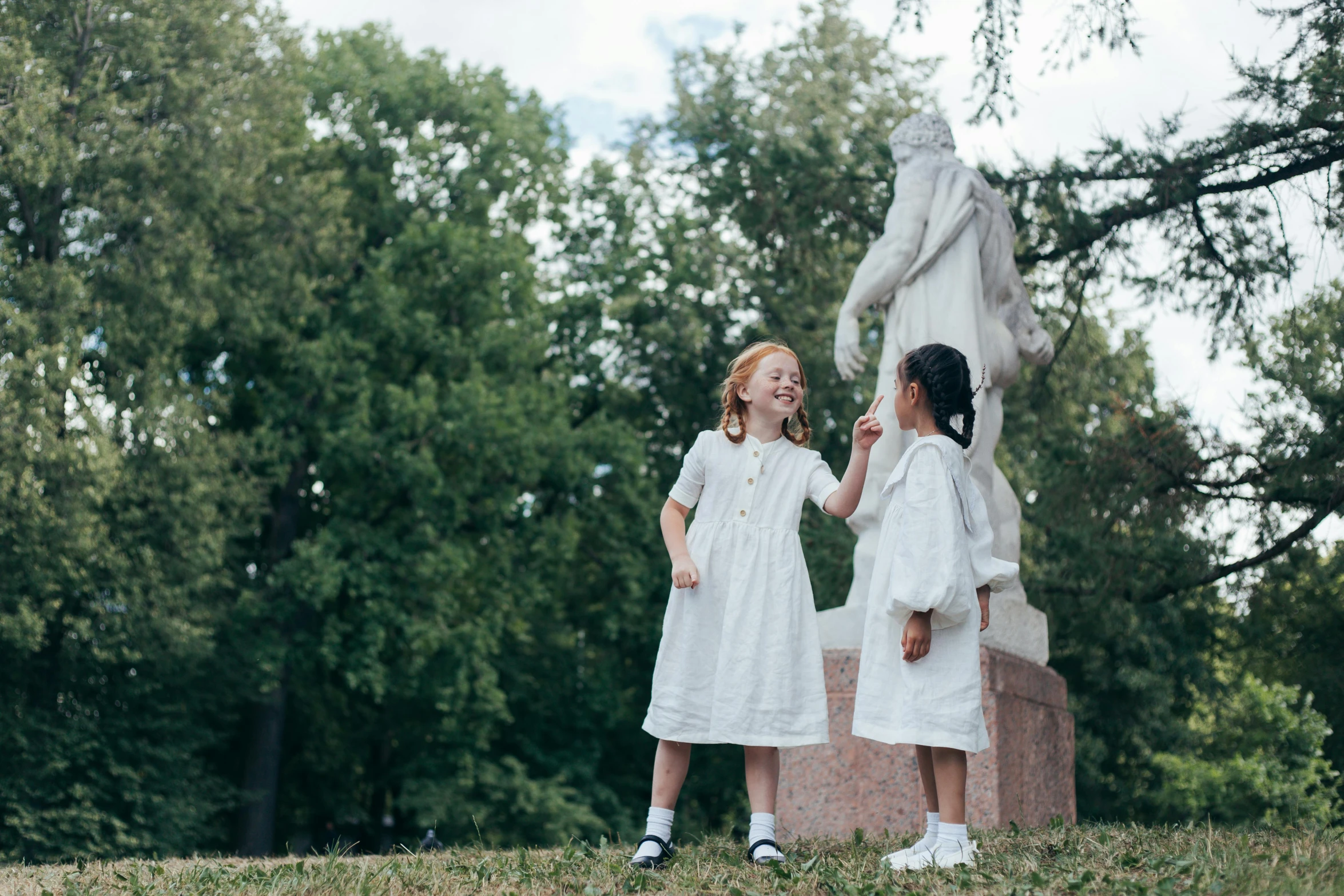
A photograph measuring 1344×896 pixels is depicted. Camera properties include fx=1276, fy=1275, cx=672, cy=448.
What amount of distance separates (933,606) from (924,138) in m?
3.71

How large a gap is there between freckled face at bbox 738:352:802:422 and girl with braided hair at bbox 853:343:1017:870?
0.37 metres

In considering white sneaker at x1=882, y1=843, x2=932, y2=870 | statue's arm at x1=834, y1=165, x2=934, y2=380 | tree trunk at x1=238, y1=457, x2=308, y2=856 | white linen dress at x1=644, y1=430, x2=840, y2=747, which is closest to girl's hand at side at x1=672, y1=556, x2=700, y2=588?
white linen dress at x1=644, y1=430, x2=840, y2=747

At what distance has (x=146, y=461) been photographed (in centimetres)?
1511

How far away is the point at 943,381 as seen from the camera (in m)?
3.96

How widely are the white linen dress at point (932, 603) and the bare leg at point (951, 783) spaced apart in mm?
64

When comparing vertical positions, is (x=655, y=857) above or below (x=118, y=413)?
below

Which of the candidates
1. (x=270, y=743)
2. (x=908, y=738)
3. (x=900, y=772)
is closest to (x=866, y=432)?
(x=908, y=738)

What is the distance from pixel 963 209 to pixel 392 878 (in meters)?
4.32

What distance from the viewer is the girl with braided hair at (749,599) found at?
390 cm

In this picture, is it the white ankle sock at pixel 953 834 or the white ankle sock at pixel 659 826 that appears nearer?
the white ankle sock at pixel 953 834

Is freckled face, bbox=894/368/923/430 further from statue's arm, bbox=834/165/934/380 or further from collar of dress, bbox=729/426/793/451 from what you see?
statue's arm, bbox=834/165/934/380

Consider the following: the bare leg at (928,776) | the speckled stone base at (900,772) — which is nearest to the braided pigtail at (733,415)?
the bare leg at (928,776)

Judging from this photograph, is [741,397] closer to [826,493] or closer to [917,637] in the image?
[826,493]

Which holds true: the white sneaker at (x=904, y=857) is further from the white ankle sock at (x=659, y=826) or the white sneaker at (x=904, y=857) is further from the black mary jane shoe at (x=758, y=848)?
→ the white ankle sock at (x=659, y=826)
